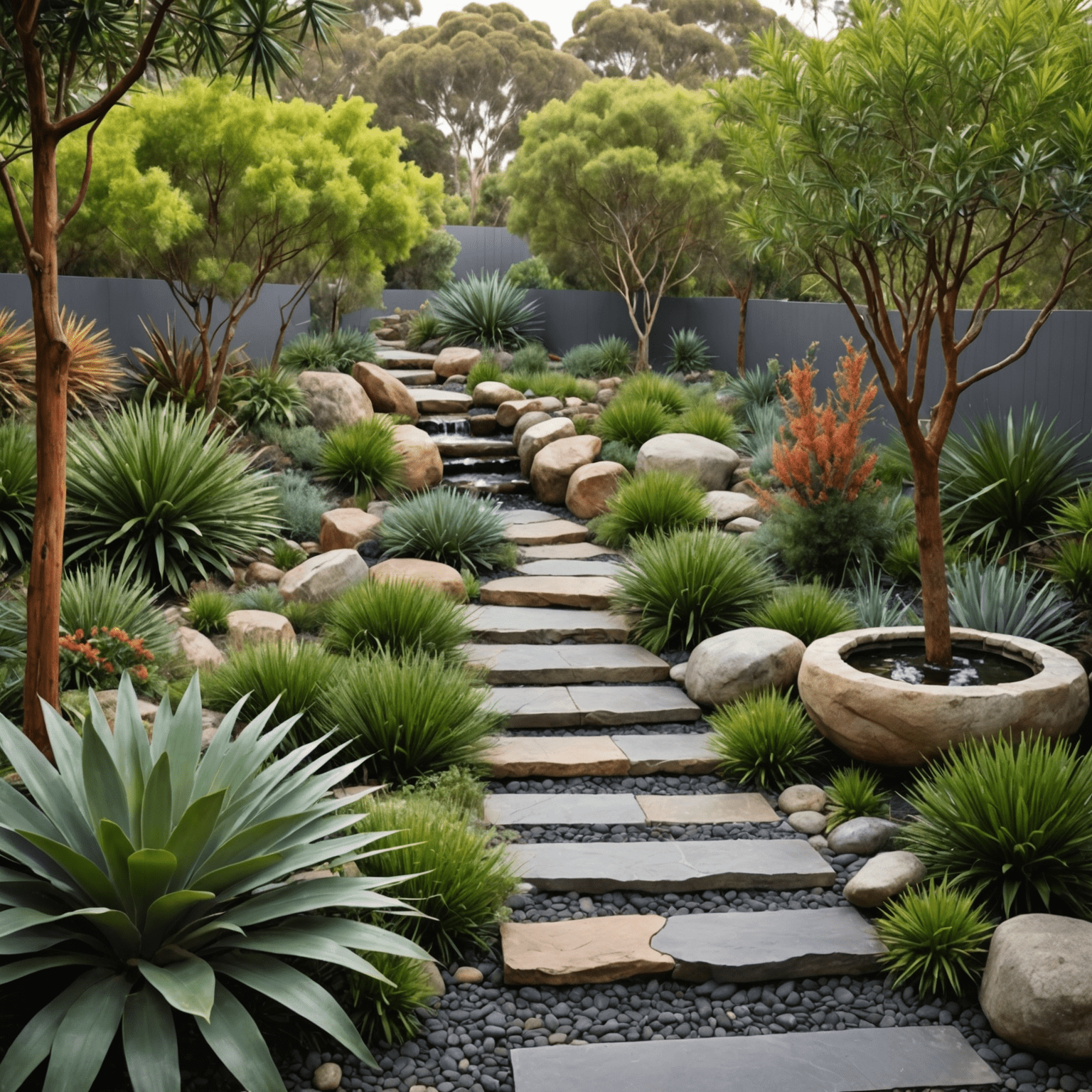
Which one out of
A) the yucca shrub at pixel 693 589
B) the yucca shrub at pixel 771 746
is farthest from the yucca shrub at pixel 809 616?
the yucca shrub at pixel 771 746

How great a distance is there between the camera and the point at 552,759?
553 centimetres

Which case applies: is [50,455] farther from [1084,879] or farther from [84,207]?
[84,207]

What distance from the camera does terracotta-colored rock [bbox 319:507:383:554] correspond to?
870cm

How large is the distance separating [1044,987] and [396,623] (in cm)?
395

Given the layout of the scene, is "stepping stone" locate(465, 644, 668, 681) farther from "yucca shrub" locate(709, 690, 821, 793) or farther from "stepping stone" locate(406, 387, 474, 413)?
"stepping stone" locate(406, 387, 474, 413)

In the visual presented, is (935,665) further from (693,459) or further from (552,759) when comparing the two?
(693,459)

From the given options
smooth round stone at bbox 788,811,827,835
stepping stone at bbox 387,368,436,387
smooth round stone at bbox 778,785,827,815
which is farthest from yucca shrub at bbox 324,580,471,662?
stepping stone at bbox 387,368,436,387

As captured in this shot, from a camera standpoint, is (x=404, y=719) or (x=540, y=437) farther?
(x=540, y=437)

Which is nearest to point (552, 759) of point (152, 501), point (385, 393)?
point (152, 501)

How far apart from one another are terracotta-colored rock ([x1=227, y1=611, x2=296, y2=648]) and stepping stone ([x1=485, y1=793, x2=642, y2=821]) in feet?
7.12

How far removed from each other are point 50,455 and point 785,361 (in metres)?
10.5

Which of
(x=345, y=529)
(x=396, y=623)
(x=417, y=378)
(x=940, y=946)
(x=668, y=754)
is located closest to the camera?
(x=940, y=946)

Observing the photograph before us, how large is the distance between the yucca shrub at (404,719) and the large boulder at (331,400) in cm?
649

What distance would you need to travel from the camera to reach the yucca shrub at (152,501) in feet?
24.5
